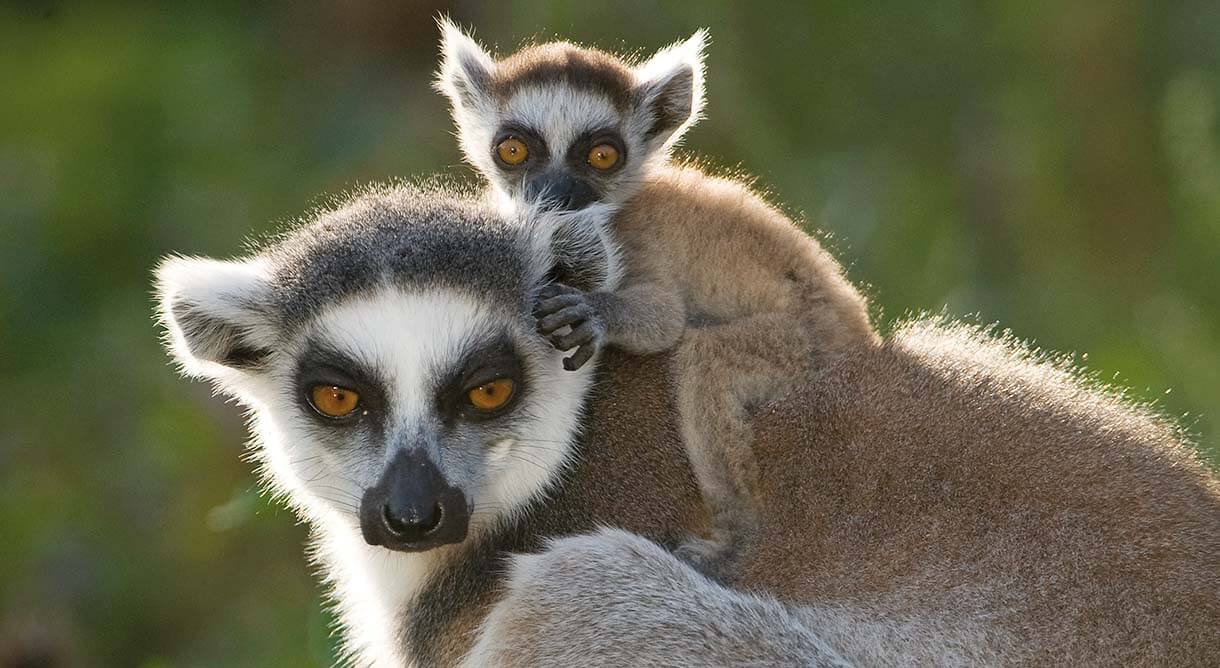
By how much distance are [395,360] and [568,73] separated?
207 cm

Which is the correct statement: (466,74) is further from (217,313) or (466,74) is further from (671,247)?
(217,313)

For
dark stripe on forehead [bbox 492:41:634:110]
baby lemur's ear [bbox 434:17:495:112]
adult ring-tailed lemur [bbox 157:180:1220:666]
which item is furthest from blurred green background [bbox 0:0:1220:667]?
adult ring-tailed lemur [bbox 157:180:1220:666]

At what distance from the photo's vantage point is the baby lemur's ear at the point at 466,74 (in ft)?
19.9

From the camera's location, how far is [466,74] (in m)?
6.07

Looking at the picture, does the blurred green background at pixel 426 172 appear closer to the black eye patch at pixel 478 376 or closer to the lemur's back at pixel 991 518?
the black eye patch at pixel 478 376

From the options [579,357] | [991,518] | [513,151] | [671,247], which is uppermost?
[513,151]

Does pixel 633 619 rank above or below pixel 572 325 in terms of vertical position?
below

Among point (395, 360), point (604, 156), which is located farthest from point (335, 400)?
point (604, 156)

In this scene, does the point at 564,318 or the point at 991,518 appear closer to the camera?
the point at 991,518

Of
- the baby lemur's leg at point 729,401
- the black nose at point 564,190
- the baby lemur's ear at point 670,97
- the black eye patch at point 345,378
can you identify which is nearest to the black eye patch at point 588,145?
the black nose at point 564,190

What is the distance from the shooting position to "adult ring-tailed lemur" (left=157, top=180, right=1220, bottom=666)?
400 cm

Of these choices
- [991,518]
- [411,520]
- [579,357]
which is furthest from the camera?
[579,357]

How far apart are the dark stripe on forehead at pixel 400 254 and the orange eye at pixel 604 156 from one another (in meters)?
1.02

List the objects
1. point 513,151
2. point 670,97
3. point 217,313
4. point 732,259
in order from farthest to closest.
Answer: point 670,97, point 513,151, point 732,259, point 217,313
